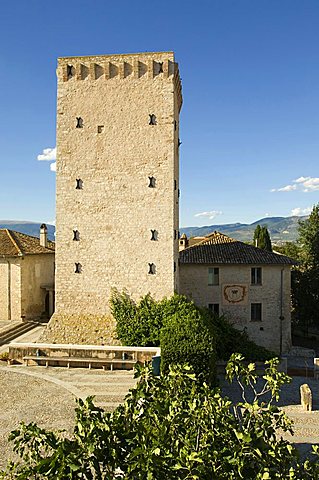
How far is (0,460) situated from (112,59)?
781 inches

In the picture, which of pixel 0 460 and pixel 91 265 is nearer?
pixel 0 460

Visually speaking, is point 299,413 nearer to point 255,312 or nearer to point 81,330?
point 255,312

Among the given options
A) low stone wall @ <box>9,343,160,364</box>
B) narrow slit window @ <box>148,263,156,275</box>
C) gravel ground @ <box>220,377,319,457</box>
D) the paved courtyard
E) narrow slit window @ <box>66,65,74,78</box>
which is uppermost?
narrow slit window @ <box>66,65,74,78</box>

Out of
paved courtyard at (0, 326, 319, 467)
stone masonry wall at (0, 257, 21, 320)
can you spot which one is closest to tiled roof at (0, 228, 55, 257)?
stone masonry wall at (0, 257, 21, 320)

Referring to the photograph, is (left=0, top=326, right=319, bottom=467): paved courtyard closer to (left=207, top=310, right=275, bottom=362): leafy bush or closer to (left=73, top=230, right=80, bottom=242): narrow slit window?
(left=207, top=310, right=275, bottom=362): leafy bush

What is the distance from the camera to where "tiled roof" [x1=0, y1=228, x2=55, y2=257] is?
2929 centimetres

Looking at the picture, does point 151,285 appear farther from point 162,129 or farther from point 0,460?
point 0,460

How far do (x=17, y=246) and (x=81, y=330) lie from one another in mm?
11581

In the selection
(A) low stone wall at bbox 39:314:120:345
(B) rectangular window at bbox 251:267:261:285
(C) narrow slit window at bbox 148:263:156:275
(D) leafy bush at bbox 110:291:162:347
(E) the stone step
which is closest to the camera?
(D) leafy bush at bbox 110:291:162:347

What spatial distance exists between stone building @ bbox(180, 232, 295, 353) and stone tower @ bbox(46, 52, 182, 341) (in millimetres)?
6048

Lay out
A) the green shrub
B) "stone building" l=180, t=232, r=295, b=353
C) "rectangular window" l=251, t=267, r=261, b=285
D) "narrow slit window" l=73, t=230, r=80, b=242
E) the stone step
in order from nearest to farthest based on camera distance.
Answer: the green shrub → "narrow slit window" l=73, t=230, r=80, b=242 → the stone step → "stone building" l=180, t=232, r=295, b=353 → "rectangular window" l=251, t=267, r=261, b=285

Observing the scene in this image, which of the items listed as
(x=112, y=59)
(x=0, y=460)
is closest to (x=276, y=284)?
(x=112, y=59)

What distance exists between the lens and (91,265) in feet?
72.3

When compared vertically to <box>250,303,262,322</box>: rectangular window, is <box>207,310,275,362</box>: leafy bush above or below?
below
